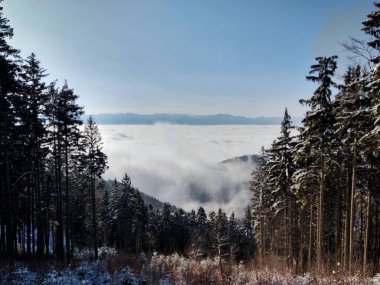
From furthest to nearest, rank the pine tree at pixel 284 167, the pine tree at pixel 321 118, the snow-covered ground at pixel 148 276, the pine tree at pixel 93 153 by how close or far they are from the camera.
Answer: the pine tree at pixel 93 153
the pine tree at pixel 284 167
the pine tree at pixel 321 118
the snow-covered ground at pixel 148 276

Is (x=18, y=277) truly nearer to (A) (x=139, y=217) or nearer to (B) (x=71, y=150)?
(B) (x=71, y=150)

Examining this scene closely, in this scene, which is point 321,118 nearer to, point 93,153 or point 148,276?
point 148,276

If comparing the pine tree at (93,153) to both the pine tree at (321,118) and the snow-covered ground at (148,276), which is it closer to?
the snow-covered ground at (148,276)

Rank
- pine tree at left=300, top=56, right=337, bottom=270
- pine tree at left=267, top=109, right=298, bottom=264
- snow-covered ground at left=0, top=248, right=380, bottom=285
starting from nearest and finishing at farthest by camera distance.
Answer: snow-covered ground at left=0, top=248, right=380, bottom=285 < pine tree at left=300, top=56, right=337, bottom=270 < pine tree at left=267, top=109, right=298, bottom=264

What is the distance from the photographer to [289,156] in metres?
32.1

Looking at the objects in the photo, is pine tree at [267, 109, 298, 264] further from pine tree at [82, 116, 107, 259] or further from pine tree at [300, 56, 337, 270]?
pine tree at [82, 116, 107, 259]

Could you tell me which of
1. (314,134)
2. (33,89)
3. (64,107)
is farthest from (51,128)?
(314,134)

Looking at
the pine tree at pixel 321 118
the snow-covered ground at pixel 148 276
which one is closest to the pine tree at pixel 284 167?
the pine tree at pixel 321 118

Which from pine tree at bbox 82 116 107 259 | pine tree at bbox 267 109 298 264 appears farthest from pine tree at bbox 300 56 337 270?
pine tree at bbox 82 116 107 259

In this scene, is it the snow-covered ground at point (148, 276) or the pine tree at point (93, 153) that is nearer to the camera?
the snow-covered ground at point (148, 276)

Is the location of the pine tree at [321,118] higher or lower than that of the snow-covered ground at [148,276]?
higher

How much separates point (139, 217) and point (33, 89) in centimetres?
4622

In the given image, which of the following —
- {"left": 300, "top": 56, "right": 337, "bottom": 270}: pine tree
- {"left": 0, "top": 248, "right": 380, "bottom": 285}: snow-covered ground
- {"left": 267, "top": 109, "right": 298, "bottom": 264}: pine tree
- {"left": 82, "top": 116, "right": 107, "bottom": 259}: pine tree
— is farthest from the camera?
{"left": 82, "top": 116, "right": 107, "bottom": 259}: pine tree

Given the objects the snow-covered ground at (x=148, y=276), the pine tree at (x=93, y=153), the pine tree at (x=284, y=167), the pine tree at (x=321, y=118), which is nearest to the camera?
the snow-covered ground at (x=148, y=276)
